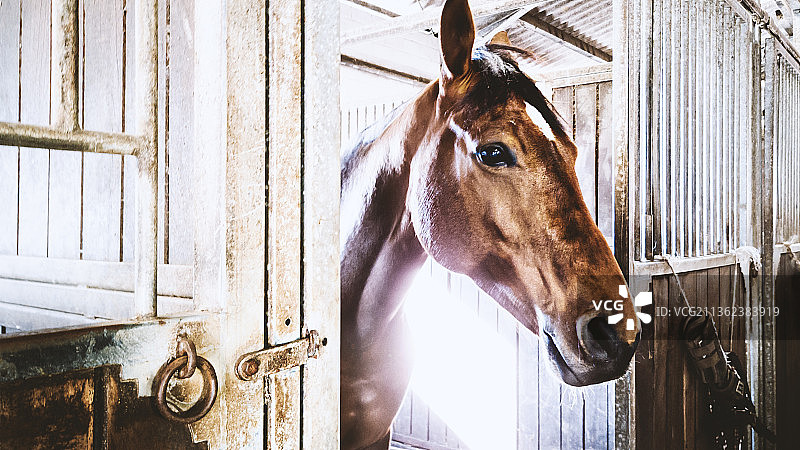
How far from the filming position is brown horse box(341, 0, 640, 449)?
1215mm

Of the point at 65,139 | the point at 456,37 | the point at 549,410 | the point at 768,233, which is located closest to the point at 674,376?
the point at 549,410

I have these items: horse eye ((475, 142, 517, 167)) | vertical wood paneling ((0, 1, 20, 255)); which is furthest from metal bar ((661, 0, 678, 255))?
vertical wood paneling ((0, 1, 20, 255))

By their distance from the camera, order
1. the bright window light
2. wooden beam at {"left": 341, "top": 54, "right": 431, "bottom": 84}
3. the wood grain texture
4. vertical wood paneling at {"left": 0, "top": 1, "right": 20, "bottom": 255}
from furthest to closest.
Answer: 1. the bright window light
2. wooden beam at {"left": 341, "top": 54, "right": 431, "bottom": 84}
3. vertical wood paneling at {"left": 0, "top": 1, "right": 20, "bottom": 255}
4. the wood grain texture

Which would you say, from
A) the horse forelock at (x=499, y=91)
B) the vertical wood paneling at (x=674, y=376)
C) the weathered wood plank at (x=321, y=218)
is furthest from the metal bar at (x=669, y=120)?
the weathered wood plank at (x=321, y=218)

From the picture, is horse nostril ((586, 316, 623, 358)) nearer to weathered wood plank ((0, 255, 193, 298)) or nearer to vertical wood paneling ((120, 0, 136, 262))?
weathered wood plank ((0, 255, 193, 298))

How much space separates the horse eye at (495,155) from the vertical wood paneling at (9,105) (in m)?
1.15

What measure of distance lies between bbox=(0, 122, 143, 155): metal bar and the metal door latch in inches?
12.0

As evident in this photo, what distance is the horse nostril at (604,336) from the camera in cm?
121

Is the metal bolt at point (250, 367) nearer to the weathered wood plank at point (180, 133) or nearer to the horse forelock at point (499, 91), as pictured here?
the weathered wood plank at point (180, 133)

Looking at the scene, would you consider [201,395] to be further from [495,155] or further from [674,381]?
[674,381]

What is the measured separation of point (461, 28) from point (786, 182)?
268 cm

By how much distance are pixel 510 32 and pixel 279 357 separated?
94.5 inches

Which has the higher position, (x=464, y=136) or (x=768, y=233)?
(x=464, y=136)

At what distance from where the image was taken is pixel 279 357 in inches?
30.7
